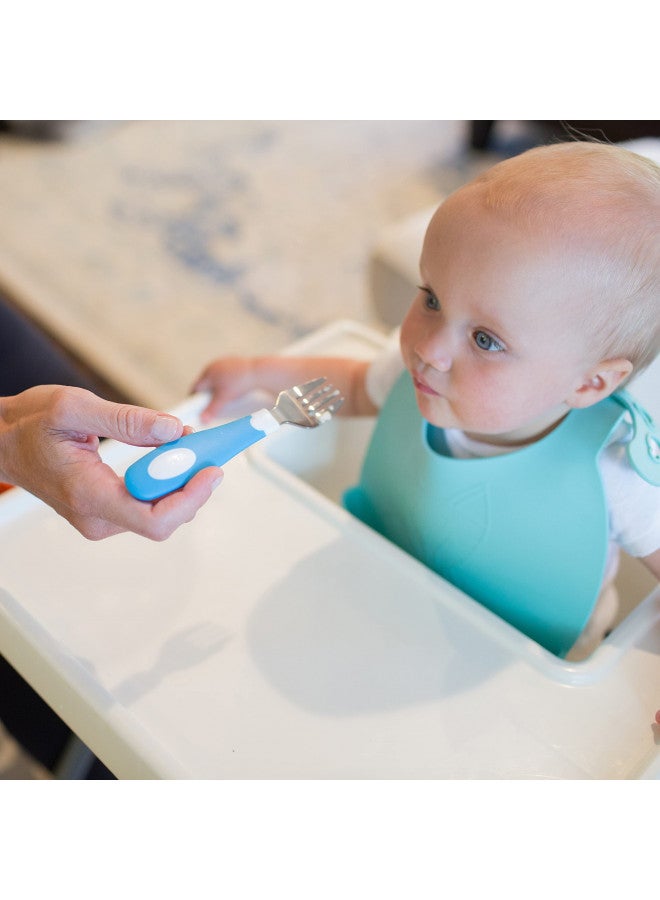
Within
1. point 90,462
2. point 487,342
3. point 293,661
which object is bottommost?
A: point 293,661

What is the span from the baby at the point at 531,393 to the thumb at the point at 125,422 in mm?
238

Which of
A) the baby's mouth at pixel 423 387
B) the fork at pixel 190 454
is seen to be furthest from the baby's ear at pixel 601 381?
the fork at pixel 190 454

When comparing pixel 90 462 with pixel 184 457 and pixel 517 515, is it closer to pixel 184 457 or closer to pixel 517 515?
pixel 184 457

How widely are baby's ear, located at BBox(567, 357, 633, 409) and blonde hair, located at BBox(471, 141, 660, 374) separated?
3 centimetres

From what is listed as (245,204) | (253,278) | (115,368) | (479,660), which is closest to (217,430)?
(479,660)

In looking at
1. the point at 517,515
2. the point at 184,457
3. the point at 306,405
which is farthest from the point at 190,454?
the point at 517,515

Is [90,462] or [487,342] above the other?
[487,342]

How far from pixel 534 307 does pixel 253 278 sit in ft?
4.90

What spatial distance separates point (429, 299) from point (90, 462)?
1.07 ft

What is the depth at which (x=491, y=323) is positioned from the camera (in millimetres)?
724

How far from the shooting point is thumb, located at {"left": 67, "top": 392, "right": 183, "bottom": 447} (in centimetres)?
65

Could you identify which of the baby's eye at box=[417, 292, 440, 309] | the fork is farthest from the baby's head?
the fork

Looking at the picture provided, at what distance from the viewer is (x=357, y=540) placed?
846mm

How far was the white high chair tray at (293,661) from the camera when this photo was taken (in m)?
0.68
